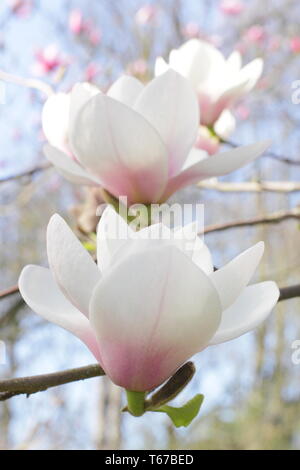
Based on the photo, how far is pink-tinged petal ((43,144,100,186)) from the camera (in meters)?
0.43

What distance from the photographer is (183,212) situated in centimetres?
41

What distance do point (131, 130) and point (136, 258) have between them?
15 cm

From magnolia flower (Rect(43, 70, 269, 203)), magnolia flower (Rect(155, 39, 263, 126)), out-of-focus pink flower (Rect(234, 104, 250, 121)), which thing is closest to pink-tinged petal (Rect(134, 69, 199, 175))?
magnolia flower (Rect(43, 70, 269, 203))

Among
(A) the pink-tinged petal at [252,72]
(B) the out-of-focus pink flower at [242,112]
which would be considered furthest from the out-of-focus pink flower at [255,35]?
(A) the pink-tinged petal at [252,72]

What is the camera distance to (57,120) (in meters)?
0.52

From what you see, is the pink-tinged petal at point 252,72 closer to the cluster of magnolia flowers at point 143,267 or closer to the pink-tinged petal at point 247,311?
the cluster of magnolia flowers at point 143,267

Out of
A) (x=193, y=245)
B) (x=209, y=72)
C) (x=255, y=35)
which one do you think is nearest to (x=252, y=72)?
(x=209, y=72)

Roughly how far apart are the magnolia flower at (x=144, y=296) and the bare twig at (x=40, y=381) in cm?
4

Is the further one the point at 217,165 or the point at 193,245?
the point at 217,165

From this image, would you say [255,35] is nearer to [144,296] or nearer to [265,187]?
[265,187]

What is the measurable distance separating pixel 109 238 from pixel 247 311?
80 millimetres

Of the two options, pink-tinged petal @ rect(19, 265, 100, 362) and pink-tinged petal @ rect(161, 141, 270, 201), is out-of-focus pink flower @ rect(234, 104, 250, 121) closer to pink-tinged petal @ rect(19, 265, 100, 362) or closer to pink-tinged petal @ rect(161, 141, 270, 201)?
pink-tinged petal @ rect(161, 141, 270, 201)
